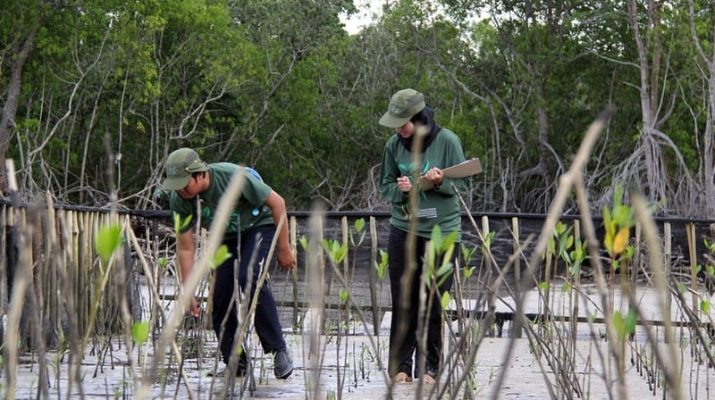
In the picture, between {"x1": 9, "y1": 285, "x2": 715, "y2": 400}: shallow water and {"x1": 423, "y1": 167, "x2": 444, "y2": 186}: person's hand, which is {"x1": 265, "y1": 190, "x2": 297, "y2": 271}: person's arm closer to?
{"x1": 9, "y1": 285, "x2": 715, "y2": 400}: shallow water

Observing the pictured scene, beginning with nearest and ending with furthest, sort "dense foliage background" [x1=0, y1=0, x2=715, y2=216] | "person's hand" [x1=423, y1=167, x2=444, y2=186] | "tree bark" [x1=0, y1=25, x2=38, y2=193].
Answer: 1. "person's hand" [x1=423, y1=167, x2=444, y2=186]
2. "tree bark" [x1=0, y1=25, x2=38, y2=193]
3. "dense foliage background" [x1=0, y1=0, x2=715, y2=216]

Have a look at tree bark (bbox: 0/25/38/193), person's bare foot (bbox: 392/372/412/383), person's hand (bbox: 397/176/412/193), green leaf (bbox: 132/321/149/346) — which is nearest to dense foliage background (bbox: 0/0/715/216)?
tree bark (bbox: 0/25/38/193)

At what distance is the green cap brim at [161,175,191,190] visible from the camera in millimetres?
6059

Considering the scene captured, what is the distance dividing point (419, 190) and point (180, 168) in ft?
3.40

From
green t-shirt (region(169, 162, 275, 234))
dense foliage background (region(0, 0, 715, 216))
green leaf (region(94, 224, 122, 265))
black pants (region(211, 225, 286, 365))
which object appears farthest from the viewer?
dense foliage background (region(0, 0, 715, 216))

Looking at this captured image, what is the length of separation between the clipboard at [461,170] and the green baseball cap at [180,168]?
990mm

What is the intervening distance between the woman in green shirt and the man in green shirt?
20.2 inches

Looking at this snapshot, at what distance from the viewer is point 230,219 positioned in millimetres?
6434

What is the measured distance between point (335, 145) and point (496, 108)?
21.1ft

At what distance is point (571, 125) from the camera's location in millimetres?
33156

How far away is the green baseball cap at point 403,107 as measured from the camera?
242 inches

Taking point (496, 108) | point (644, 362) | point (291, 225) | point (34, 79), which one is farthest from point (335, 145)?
point (644, 362)

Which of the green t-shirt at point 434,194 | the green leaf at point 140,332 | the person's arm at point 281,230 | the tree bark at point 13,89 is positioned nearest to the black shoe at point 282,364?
the person's arm at point 281,230

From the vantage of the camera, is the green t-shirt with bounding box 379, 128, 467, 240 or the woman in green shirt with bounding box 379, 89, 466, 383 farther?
the green t-shirt with bounding box 379, 128, 467, 240
